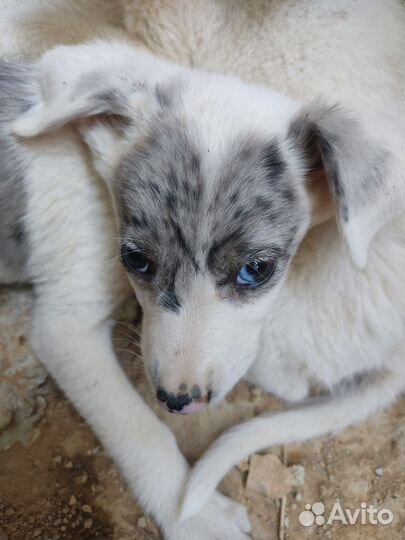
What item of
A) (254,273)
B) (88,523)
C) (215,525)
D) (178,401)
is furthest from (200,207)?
(88,523)

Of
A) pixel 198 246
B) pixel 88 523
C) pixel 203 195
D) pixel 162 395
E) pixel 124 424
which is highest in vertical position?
pixel 203 195

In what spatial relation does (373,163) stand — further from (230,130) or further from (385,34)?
(385,34)

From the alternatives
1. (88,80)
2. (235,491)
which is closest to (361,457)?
(235,491)

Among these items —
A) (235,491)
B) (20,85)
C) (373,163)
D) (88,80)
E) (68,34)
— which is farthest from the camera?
(68,34)

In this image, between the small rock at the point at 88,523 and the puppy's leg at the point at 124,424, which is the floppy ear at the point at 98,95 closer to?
the puppy's leg at the point at 124,424

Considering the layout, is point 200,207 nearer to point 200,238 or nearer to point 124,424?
point 200,238

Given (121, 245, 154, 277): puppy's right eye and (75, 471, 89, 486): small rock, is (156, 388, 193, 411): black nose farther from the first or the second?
(75, 471, 89, 486): small rock
